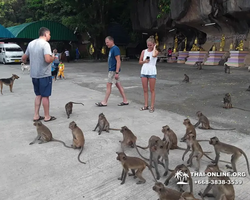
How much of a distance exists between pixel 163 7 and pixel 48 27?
1224cm

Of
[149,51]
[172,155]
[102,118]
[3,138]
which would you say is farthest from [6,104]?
[172,155]

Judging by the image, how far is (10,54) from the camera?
21672mm

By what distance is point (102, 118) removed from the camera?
4.22m

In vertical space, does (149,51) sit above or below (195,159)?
above

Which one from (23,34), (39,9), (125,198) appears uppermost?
(39,9)

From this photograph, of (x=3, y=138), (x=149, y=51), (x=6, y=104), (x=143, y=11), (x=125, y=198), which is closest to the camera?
(x=125, y=198)

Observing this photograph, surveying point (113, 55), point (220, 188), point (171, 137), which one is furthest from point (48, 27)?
point (220, 188)

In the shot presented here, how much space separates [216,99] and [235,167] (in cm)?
425

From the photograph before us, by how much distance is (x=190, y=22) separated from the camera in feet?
61.6

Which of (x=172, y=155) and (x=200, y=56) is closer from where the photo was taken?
(x=172, y=155)

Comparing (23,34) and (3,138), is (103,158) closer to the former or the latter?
(3,138)

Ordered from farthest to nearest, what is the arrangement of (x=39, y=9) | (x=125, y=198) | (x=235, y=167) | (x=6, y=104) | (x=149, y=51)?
(x=39, y=9)
(x=6, y=104)
(x=149, y=51)
(x=235, y=167)
(x=125, y=198)

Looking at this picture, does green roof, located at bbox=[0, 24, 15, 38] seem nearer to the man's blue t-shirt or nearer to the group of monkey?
the man's blue t-shirt

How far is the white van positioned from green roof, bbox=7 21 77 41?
228cm
